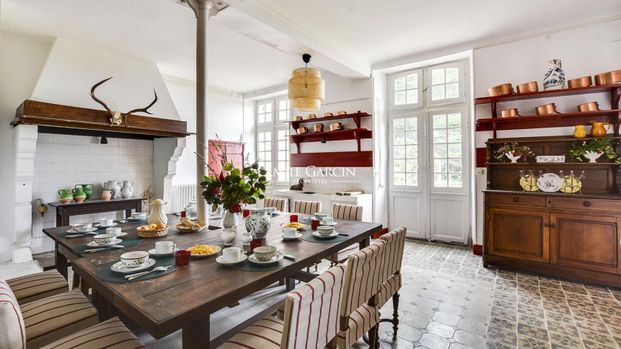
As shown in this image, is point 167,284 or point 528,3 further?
point 528,3

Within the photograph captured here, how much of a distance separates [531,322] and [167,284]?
2.70 metres

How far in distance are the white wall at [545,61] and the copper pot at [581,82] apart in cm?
21

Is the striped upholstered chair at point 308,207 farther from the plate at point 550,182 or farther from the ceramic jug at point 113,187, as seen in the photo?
the ceramic jug at point 113,187

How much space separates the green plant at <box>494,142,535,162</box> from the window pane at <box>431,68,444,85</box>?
58.5 inches

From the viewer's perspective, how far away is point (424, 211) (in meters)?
4.79

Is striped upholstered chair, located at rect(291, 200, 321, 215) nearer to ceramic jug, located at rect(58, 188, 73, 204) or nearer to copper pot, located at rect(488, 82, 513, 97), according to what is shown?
copper pot, located at rect(488, 82, 513, 97)

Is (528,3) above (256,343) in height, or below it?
above

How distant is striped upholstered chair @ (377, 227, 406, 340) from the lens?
5.98 feet

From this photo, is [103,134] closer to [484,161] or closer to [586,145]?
[484,161]

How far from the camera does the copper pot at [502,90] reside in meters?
3.65

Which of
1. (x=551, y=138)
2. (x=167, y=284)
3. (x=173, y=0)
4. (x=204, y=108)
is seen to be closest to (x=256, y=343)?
(x=167, y=284)

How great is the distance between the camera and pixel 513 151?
3627 millimetres

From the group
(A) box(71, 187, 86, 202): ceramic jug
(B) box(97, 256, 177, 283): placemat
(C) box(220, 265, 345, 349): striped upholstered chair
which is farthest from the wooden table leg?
(A) box(71, 187, 86, 202): ceramic jug

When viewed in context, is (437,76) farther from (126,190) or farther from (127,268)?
(126,190)
